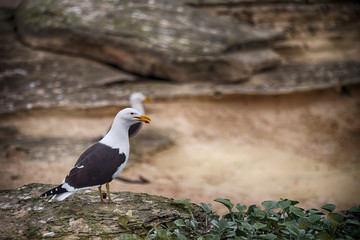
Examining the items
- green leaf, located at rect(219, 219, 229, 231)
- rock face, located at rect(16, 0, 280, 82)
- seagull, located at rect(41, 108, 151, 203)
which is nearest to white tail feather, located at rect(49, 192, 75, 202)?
seagull, located at rect(41, 108, 151, 203)

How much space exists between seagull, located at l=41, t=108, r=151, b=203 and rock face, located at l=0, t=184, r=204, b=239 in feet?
0.43

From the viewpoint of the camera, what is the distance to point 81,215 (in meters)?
2.59

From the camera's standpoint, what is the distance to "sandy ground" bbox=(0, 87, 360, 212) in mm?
5125

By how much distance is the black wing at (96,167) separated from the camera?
8.20ft

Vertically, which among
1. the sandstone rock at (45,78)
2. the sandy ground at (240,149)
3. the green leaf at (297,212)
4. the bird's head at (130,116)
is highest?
the bird's head at (130,116)

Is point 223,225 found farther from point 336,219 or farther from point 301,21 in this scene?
point 301,21

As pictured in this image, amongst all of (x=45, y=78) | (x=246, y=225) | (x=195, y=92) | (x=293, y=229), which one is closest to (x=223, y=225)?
(x=246, y=225)

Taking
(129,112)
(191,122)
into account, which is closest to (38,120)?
(191,122)

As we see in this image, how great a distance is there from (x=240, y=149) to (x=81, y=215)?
4293mm

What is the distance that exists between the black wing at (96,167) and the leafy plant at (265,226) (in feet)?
1.56

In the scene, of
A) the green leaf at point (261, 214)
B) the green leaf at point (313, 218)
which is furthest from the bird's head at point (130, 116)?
the green leaf at point (313, 218)

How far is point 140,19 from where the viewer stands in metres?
8.01

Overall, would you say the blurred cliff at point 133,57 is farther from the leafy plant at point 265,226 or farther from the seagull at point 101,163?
the leafy plant at point 265,226

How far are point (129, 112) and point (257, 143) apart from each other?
4.48 m
